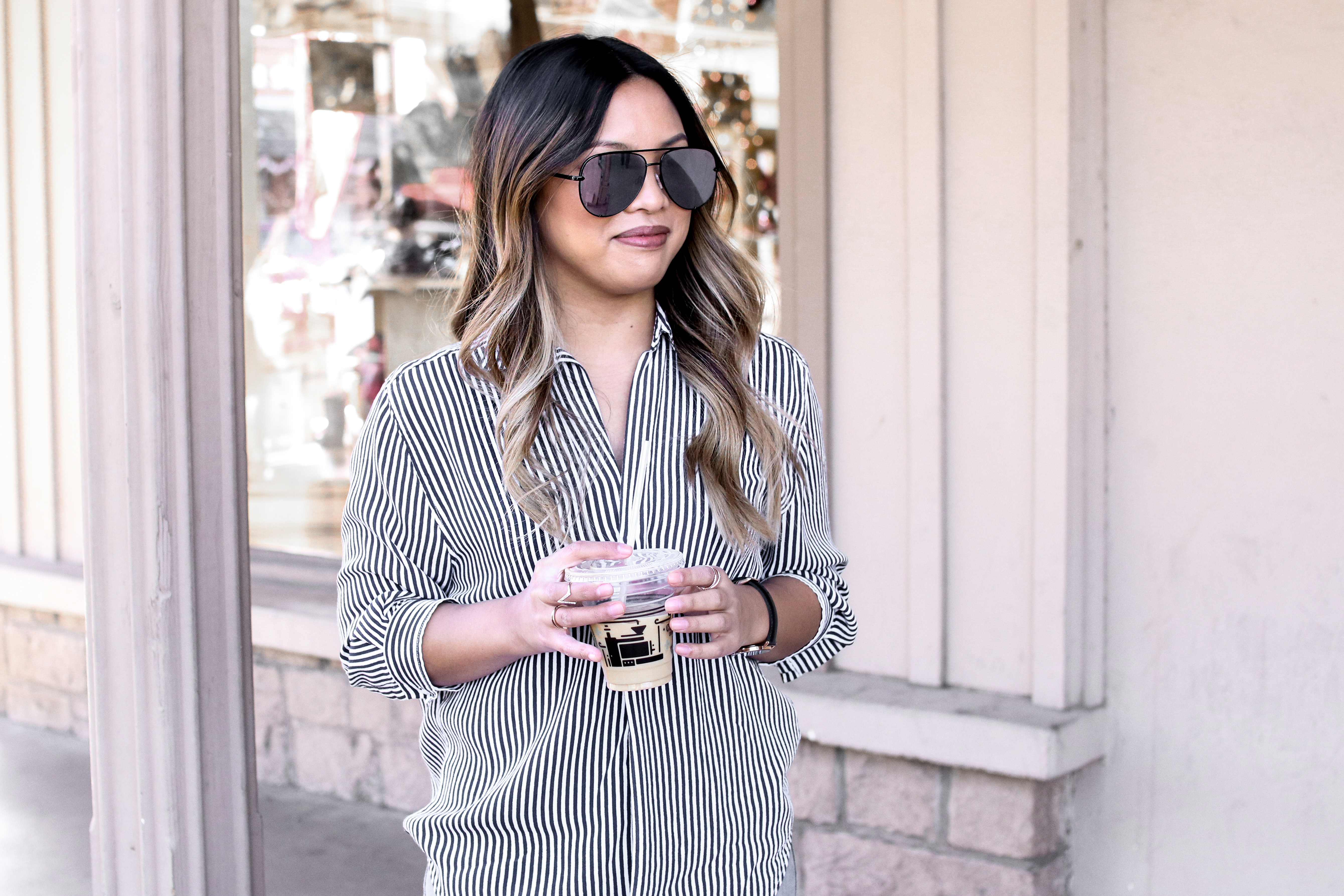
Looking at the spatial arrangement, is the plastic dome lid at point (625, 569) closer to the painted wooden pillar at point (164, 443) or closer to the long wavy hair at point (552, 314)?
the long wavy hair at point (552, 314)

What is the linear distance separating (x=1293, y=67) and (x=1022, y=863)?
2.07m

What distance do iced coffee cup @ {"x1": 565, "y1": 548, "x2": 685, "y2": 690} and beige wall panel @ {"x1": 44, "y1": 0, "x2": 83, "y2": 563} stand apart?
14.7 feet

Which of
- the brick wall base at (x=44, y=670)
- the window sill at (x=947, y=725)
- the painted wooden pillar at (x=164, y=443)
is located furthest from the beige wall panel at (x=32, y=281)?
the painted wooden pillar at (x=164, y=443)

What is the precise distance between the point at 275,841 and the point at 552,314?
3270 mm

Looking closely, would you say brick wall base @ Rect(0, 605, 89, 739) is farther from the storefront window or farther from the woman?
the woman

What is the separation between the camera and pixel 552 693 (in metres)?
1.79

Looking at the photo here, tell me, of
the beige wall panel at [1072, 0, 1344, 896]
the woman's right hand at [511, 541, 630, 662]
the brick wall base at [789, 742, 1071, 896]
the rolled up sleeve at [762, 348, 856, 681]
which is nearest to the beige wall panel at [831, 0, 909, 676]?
the brick wall base at [789, 742, 1071, 896]

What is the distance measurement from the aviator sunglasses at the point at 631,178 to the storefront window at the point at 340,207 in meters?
3.38

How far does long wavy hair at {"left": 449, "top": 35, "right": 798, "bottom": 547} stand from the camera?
5.90 feet

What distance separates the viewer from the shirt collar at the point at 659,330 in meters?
1.94

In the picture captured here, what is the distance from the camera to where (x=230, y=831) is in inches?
84.6

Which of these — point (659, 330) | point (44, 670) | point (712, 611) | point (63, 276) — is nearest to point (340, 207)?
point (63, 276)

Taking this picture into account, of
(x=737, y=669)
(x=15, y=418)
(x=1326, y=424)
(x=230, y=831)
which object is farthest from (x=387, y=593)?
(x=15, y=418)

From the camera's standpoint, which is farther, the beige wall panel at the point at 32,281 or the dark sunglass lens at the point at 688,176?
the beige wall panel at the point at 32,281
